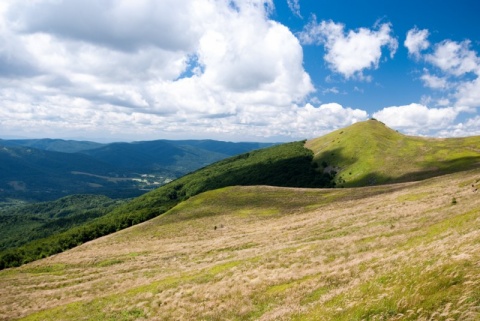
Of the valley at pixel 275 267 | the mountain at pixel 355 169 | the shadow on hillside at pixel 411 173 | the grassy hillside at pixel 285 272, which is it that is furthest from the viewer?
the shadow on hillside at pixel 411 173

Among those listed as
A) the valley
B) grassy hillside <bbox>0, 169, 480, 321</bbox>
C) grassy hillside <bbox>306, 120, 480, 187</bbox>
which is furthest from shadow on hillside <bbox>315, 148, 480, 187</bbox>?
grassy hillside <bbox>0, 169, 480, 321</bbox>

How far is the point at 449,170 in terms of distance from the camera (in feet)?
392

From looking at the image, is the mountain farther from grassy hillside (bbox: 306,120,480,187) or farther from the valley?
the valley

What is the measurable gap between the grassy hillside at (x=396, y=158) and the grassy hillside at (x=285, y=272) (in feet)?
247

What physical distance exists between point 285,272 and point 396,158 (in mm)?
143496

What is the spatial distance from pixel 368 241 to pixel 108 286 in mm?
33713

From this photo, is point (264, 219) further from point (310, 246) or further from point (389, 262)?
point (389, 262)

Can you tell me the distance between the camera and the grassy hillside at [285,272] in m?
18.6

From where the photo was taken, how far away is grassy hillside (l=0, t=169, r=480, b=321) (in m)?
18.6

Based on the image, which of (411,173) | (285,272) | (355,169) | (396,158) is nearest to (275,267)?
(285,272)

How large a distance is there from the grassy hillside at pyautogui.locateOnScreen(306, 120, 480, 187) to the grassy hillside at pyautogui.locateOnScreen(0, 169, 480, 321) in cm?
7515

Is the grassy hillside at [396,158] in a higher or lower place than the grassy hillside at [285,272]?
higher

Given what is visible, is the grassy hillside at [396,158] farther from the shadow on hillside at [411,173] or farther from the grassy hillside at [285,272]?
the grassy hillside at [285,272]

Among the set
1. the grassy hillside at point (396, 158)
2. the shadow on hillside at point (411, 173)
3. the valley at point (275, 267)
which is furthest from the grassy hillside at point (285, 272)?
the grassy hillside at point (396, 158)
